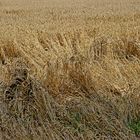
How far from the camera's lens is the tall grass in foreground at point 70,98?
165 inches

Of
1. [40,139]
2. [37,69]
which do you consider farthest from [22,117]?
[37,69]

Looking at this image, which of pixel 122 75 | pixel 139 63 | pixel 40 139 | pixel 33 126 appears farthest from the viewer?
pixel 139 63

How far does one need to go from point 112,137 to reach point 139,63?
2096 millimetres

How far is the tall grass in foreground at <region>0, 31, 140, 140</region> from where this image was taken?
420 centimetres

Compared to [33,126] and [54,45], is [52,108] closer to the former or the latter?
[33,126]

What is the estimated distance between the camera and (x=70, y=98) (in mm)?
4941

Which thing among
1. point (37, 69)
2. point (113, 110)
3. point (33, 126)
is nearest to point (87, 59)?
point (37, 69)

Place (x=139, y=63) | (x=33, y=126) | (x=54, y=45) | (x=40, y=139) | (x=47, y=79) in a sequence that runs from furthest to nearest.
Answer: (x=54, y=45) < (x=139, y=63) < (x=47, y=79) < (x=33, y=126) < (x=40, y=139)

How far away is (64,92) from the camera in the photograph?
5137 millimetres

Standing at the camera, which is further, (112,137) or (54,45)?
(54,45)

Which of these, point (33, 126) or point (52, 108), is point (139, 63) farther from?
point (33, 126)

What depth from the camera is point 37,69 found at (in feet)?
18.2

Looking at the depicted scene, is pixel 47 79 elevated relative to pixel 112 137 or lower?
elevated

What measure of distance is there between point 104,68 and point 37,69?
1037 millimetres
